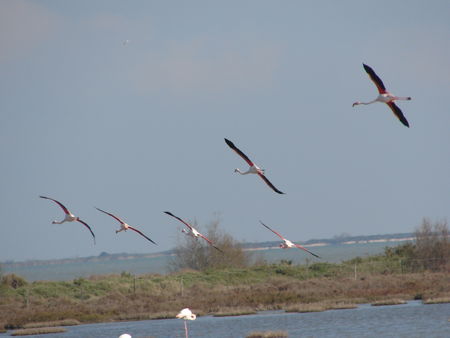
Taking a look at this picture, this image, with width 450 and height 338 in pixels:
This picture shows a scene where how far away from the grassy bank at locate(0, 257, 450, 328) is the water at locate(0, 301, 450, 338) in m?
1.91

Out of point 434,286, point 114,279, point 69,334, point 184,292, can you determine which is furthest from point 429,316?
point 114,279

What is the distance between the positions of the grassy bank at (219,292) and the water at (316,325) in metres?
1.91

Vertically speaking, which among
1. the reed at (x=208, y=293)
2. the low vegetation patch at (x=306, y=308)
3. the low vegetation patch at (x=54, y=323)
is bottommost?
the low vegetation patch at (x=54, y=323)

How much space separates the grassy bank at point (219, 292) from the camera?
143 ft

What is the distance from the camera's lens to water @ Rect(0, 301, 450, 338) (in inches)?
1253

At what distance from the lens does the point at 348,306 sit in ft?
132

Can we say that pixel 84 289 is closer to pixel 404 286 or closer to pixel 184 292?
pixel 184 292

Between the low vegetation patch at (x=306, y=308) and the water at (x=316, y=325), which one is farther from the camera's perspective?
the low vegetation patch at (x=306, y=308)

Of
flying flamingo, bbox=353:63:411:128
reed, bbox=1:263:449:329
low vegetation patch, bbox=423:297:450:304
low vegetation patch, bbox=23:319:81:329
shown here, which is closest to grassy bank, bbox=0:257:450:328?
reed, bbox=1:263:449:329

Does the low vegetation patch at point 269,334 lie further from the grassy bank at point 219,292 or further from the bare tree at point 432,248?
the bare tree at point 432,248

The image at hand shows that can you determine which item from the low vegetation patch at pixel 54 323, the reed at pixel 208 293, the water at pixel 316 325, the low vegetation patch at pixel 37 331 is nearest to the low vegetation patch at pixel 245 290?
the reed at pixel 208 293

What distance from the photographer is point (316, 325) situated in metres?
34.8

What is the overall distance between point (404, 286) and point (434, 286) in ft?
5.76

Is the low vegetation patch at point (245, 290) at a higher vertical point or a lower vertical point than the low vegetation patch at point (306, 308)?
higher
